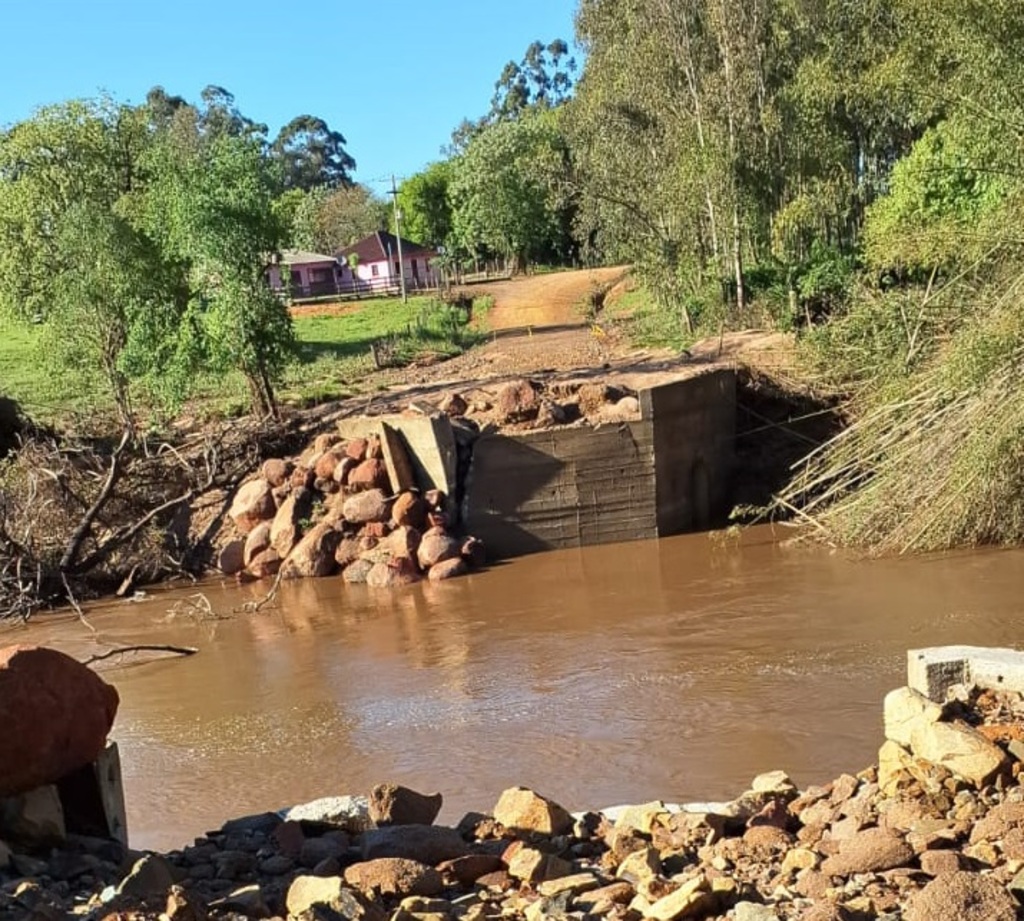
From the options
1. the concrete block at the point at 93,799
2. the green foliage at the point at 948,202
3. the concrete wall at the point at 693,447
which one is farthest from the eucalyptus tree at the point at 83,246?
the concrete block at the point at 93,799

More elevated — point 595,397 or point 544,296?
point 544,296

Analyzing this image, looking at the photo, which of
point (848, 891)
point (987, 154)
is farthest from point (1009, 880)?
point (987, 154)

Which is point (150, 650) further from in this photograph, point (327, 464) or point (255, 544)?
point (327, 464)

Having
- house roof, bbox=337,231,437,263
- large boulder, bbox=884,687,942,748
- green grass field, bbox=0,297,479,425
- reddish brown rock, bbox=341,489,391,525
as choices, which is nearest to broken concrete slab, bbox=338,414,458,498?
reddish brown rock, bbox=341,489,391,525

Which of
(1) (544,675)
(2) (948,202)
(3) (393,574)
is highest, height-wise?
(2) (948,202)

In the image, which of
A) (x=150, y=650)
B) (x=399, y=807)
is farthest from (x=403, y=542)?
(x=399, y=807)

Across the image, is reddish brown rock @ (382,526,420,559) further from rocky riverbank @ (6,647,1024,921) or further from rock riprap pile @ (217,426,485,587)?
rocky riverbank @ (6,647,1024,921)

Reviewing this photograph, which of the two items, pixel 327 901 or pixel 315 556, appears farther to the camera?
pixel 315 556

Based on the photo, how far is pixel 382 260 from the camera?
62344 mm

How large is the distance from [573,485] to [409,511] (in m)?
2.35

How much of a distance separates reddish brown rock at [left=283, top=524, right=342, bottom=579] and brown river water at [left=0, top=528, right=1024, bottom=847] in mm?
341

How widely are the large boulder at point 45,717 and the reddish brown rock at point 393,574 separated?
30.7 feet

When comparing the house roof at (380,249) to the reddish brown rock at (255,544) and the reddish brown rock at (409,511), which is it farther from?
the reddish brown rock at (409,511)

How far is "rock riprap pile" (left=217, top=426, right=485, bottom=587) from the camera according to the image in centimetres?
1541
